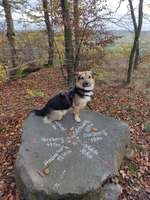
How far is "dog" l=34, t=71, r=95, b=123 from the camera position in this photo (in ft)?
15.9

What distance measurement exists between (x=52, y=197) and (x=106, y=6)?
6796 mm

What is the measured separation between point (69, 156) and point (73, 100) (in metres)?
1.09

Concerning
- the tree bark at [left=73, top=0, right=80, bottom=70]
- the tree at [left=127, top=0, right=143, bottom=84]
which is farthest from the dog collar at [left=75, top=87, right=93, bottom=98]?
the tree at [left=127, top=0, right=143, bottom=84]

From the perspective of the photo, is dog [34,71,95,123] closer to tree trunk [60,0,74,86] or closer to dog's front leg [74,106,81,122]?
dog's front leg [74,106,81,122]

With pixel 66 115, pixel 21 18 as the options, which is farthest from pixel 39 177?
pixel 21 18

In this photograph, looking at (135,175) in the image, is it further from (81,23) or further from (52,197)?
(81,23)

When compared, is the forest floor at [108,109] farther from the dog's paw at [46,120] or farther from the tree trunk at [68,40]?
the tree trunk at [68,40]

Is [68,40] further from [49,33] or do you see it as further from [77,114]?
[49,33]

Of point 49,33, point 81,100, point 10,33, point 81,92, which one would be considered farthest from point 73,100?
point 10,33

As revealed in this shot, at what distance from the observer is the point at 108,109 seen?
780 cm

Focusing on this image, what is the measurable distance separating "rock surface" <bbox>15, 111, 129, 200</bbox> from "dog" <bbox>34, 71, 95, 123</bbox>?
6.2 inches

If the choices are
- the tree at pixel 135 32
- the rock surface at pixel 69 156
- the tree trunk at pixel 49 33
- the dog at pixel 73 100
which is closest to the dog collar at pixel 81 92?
the dog at pixel 73 100

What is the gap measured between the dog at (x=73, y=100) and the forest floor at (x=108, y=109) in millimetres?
999

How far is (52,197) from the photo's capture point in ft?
13.3
